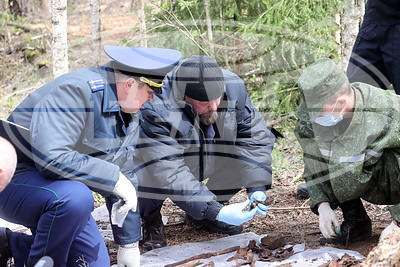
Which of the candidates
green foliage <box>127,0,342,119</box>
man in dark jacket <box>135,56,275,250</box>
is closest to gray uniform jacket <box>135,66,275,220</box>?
man in dark jacket <box>135,56,275,250</box>

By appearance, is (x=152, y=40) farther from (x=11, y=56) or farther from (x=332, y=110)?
(x=332, y=110)

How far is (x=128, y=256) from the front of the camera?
3.60 metres

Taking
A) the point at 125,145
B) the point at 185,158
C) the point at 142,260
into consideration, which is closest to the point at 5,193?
the point at 125,145

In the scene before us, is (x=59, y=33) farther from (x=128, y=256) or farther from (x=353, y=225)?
(x=353, y=225)

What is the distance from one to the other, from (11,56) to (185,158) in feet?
23.8

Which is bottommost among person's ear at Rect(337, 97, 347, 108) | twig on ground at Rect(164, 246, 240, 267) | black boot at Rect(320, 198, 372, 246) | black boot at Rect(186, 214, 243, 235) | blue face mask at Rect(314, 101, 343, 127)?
black boot at Rect(186, 214, 243, 235)

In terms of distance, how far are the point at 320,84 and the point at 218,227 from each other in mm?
1462

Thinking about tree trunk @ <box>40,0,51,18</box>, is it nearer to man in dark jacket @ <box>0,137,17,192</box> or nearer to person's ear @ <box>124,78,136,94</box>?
person's ear @ <box>124,78,136,94</box>

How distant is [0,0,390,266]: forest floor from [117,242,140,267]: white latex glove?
15.3 inches

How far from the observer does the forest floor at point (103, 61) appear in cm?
429

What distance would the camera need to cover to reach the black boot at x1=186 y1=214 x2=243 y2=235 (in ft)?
14.1

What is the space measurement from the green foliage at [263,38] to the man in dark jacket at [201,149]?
244 cm

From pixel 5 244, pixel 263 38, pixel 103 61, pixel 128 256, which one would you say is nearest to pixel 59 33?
pixel 263 38

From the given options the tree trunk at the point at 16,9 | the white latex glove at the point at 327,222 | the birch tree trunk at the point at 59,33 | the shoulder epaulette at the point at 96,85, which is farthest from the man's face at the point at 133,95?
the tree trunk at the point at 16,9
